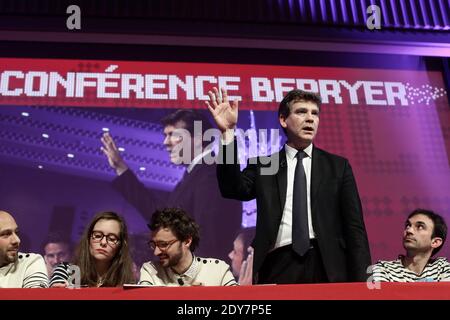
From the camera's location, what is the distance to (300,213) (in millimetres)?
2010

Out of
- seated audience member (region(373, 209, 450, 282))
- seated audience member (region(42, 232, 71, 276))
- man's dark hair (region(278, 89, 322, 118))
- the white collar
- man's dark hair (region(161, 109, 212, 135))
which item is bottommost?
seated audience member (region(373, 209, 450, 282))

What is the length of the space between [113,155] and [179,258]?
1309 mm

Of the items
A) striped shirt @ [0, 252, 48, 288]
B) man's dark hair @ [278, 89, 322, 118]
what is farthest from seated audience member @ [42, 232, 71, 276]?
man's dark hair @ [278, 89, 322, 118]

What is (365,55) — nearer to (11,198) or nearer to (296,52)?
(296,52)

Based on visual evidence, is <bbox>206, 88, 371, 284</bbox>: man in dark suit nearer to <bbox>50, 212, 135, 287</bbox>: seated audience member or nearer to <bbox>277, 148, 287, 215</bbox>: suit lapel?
<bbox>277, 148, 287, 215</bbox>: suit lapel

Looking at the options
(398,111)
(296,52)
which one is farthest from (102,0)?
(398,111)

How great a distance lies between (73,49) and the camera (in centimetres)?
375

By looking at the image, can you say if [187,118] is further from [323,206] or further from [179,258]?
[323,206]

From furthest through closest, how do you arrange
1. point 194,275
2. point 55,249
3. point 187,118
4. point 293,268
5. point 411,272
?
1. point 187,118
2. point 55,249
3. point 411,272
4. point 194,275
5. point 293,268

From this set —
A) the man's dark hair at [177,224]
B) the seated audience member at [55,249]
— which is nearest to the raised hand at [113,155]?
the seated audience member at [55,249]

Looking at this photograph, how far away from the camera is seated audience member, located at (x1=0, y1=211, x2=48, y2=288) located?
209cm

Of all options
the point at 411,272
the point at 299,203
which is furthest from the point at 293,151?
the point at 411,272
